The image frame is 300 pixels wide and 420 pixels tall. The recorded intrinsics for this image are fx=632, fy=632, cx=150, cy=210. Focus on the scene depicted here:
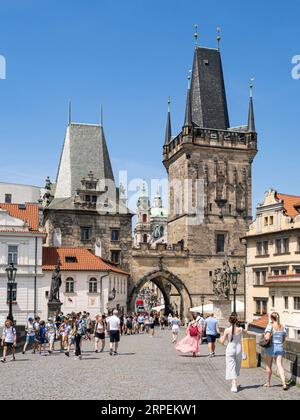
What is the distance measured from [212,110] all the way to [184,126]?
4716 millimetres

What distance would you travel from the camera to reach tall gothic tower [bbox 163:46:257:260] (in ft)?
200

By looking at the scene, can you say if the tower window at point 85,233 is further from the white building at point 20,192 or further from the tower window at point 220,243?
the white building at point 20,192

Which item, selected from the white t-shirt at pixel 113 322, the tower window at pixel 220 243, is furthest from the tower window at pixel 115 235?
the white t-shirt at pixel 113 322

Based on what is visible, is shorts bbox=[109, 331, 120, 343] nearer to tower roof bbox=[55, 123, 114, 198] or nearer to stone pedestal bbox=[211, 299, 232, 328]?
stone pedestal bbox=[211, 299, 232, 328]

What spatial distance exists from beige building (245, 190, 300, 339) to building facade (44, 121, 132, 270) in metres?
15.6

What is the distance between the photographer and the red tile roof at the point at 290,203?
43.0 m

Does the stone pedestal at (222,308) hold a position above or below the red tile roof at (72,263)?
below

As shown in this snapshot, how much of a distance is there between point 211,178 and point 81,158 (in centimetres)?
1286

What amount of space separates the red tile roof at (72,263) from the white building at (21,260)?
1.56 metres

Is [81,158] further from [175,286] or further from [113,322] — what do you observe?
[113,322]

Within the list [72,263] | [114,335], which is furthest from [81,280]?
[114,335]

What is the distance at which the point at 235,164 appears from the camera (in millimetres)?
63031
